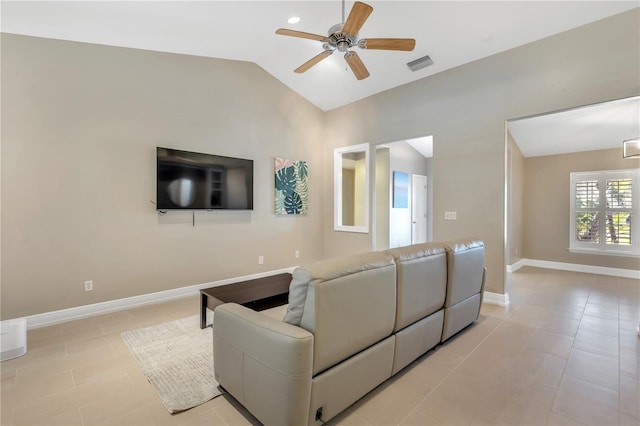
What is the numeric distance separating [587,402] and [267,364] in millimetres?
2157

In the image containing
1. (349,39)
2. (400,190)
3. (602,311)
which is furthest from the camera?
(400,190)

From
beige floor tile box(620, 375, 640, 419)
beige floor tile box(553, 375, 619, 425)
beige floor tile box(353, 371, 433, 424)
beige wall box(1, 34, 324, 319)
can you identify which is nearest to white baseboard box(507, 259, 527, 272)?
beige floor tile box(620, 375, 640, 419)

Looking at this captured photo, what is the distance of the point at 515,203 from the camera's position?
596cm

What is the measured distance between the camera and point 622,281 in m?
4.94

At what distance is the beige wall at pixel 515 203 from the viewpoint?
5.61 meters

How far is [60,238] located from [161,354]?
6.32 ft

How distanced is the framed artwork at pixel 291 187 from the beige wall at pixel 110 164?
368 millimetres

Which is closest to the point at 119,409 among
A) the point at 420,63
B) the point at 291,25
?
the point at 291,25

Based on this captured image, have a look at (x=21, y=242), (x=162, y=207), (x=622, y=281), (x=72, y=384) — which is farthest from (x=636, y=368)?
(x=21, y=242)

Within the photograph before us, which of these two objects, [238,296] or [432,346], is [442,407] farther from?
[238,296]

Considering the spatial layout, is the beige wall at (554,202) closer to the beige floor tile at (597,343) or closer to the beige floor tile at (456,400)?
the beige floor tile at (597,343)

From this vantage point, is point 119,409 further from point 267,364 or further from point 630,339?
point 630,339

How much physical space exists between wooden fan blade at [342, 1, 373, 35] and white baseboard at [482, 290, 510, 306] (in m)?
3.60

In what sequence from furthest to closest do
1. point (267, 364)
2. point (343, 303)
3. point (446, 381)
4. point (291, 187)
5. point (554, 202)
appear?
point (554, 202)
point (291, 187)
point (446, 381)
point (343, 303)
point (267, 364)
